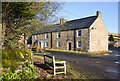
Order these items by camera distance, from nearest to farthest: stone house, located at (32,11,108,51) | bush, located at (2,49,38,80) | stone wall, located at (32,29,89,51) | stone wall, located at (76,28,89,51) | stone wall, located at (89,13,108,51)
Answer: bush, located at (2,49,38,80), stone wall, located at (76,28,89,51), stone house, located at (32,11,108,51), stone wall, located at (89,13,108,51), stone wall, located at (32,29,89,51)

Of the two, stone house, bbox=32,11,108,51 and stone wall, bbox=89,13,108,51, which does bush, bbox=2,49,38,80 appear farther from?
stone wall, bbox=89,13,108,51

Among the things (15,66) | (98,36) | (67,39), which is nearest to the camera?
(15,66)

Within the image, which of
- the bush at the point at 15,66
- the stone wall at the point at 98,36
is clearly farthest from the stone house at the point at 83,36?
the bush at the point at 15,66

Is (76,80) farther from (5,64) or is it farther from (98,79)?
(5,64)

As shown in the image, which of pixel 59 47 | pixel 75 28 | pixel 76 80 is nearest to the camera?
pixel 76 80

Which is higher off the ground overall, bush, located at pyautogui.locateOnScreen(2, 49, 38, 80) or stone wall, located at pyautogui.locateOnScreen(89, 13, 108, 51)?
stone wall, located at pyautogui.locateOnScreen(89, 13, 108, 51)

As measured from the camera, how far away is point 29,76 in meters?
4.92

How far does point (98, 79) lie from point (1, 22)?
227 inches

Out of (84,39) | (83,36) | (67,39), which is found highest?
(83,36)

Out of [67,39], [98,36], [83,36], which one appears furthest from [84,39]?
[67,39]

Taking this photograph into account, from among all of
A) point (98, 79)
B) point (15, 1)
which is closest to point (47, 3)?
point (15, 1)

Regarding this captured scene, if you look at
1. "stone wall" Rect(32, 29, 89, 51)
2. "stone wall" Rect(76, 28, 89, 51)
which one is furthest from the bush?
"stone wall" Rect(32, 29, 89, 51)

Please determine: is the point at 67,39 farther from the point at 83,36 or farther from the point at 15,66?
the point at 15,66

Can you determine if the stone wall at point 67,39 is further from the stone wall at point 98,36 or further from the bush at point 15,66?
the bush at point 15,66
